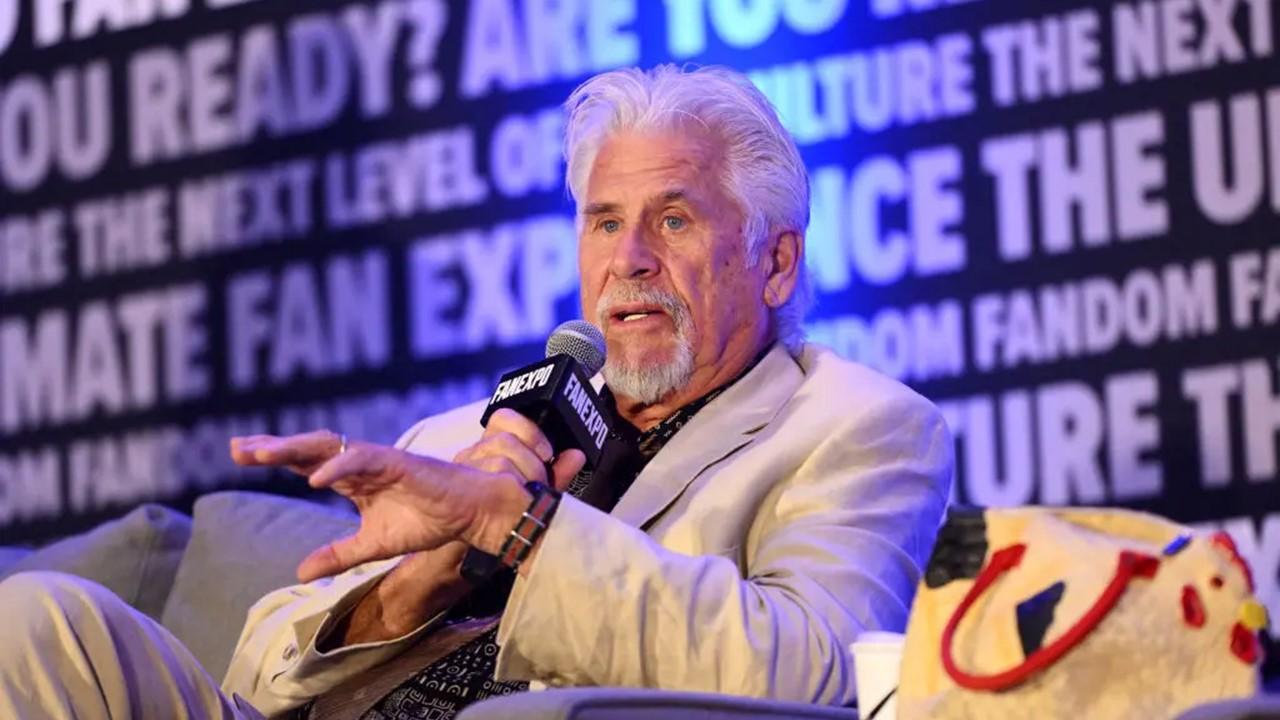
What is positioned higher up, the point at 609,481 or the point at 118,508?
the point at 609,481

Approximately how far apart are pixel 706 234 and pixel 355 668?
2.43 feet

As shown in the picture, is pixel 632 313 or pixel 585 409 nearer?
pixel 585 409

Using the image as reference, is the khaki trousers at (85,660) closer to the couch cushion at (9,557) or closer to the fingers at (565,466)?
the fingers at (565,466)

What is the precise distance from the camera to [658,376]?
2416 millimetres

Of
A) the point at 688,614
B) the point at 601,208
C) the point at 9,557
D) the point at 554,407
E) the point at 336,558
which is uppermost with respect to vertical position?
the point at 601,208

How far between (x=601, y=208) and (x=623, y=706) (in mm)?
1049

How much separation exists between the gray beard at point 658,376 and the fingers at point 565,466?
1.46 ft

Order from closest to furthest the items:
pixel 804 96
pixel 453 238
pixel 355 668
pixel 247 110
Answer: pixel 355 668, pixel 804 96, pixel 453 238, pixel 247 110

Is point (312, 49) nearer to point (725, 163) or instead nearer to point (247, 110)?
point (247, 110)

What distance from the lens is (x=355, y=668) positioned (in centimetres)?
215

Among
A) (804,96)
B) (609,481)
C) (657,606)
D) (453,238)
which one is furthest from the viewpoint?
(453,238)

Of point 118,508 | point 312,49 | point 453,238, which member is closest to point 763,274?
point 453,238

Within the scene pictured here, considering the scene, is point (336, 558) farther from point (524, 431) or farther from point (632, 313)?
point (632, 313)

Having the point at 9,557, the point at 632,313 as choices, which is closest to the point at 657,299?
the point at 632,313
